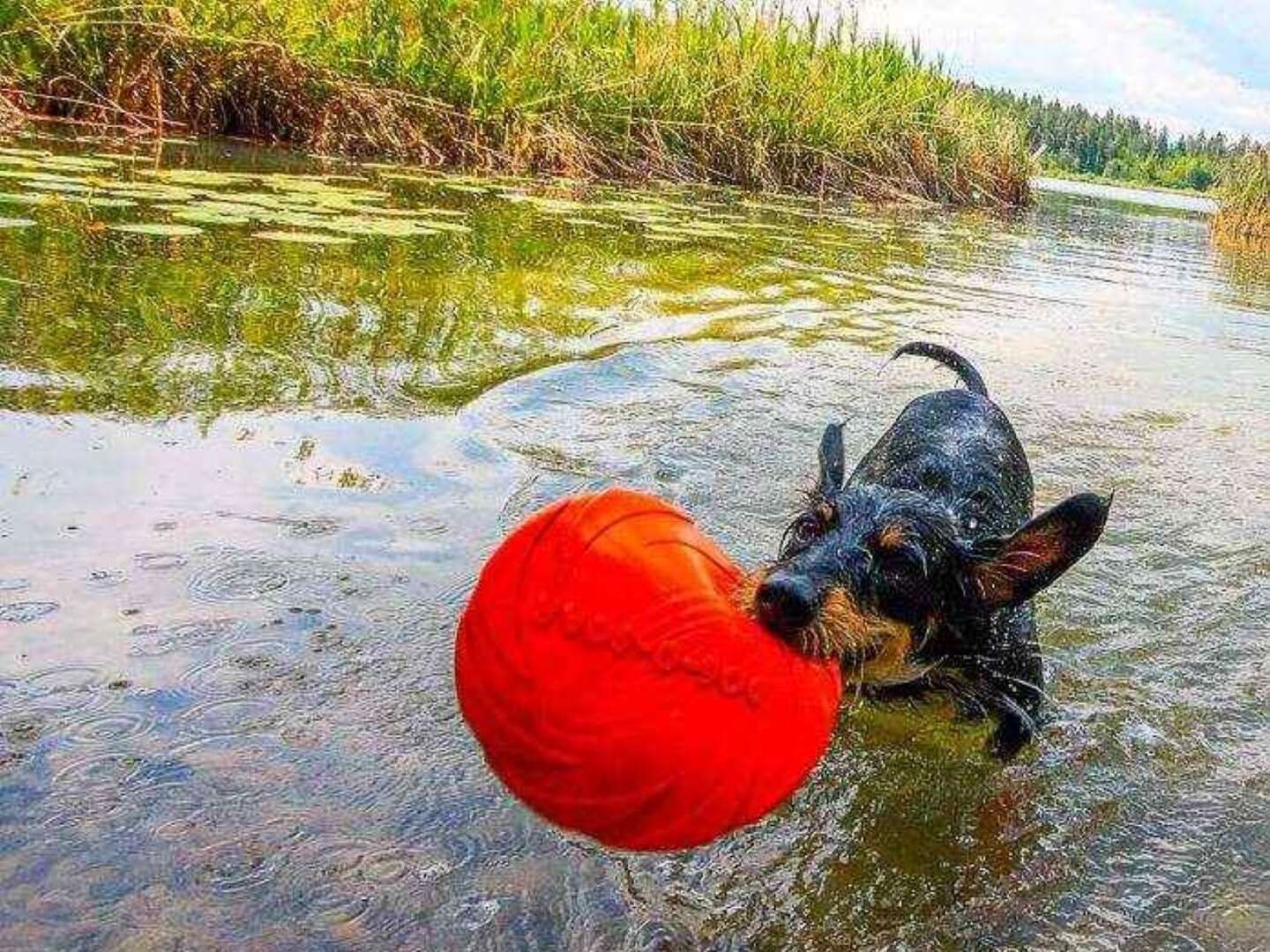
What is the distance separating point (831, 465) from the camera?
304 centimetres

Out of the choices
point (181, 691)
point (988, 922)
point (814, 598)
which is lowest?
point (988, 922)

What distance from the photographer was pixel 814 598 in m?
2.25

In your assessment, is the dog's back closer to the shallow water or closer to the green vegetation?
the shallow water

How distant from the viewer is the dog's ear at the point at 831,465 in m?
2.98

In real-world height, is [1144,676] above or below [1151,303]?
below

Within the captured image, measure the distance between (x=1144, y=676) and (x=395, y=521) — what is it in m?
2.30

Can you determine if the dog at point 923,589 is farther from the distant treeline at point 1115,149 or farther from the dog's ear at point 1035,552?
the distant treeline at point 1115,149

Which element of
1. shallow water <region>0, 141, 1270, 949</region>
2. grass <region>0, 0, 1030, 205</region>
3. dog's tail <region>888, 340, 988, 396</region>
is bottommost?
shallow water <region>0, 141, 1270, 949</region>

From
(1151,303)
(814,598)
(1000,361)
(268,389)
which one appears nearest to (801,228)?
(1151,303)

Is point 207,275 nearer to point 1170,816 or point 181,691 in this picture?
point 181,691

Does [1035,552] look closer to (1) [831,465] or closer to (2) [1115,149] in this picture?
(1) [831,465]

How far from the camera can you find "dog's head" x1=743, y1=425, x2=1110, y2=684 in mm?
2484

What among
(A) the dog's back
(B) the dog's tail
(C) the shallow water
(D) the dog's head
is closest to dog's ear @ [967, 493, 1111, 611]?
(D) the dog's head

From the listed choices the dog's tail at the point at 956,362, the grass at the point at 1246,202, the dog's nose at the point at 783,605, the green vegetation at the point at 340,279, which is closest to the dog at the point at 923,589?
the dog's nose at the point at 783,605
